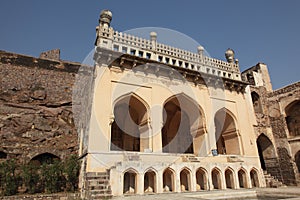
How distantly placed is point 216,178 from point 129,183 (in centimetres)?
436

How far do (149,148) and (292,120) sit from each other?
13.2 meters

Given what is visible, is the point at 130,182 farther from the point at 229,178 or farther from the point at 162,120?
the point at 229,178

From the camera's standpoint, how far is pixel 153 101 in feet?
36.0

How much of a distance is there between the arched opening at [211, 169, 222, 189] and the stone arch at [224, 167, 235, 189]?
68cm

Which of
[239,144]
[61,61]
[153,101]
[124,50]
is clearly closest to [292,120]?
[239,144]

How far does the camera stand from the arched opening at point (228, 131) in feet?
43.3

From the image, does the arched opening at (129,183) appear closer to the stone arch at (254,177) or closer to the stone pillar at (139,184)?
the stone pillar at (139,184)

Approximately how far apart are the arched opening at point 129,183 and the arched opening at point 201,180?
311 centimetres

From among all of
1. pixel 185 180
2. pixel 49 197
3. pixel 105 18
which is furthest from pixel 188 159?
pixel 105 18

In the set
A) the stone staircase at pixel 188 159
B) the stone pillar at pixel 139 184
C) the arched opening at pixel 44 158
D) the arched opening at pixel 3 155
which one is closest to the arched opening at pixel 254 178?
the stone staircase at pixel 188 159

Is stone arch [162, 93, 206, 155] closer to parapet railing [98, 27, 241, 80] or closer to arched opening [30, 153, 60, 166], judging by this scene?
parapet railing [98, 27, 241, 80]

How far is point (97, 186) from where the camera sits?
7.03 metres

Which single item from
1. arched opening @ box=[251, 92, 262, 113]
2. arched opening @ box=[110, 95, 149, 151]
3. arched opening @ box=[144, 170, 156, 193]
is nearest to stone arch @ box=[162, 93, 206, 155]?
arched opening @ box=[110, 95, 149, 151]

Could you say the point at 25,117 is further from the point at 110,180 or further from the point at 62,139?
the point at 110,180
